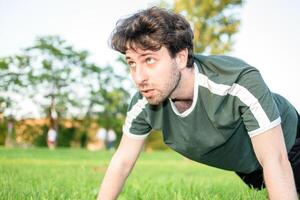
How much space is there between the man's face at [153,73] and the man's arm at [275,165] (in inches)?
29.0

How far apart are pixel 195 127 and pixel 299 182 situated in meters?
1.41

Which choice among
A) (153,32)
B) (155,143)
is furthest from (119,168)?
(155,143)

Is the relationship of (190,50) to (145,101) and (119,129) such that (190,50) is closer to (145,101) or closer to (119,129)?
(145,101)

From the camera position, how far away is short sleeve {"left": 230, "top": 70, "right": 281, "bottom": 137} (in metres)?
2.82

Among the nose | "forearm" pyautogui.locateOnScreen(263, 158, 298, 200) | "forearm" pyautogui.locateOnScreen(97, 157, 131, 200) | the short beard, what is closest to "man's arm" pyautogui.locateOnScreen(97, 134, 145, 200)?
"forearm" pyautogui.locateOnScreen(97, 157, 131, 200)

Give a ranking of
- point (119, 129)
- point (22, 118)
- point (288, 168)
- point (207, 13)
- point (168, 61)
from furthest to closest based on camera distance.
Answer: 1. point (119, 129)
2. point (22, 118)
3. point (207, 13)
4. point (168, 61)
5. point (288, 168)

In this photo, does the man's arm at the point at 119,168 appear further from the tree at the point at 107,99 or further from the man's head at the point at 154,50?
the tree at the point at 107,99

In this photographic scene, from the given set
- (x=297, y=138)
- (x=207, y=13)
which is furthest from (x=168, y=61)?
(x=207, y=13)

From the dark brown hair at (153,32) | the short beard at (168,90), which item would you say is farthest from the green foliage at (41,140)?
the short beard at (168,90)

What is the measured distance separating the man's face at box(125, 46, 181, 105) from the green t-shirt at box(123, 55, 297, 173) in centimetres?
23

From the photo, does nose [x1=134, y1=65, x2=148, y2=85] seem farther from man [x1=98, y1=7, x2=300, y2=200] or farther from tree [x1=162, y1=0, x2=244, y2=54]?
tree [x1=162, y1=0, x2=244, y2=54]

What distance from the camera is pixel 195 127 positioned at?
3348 mm

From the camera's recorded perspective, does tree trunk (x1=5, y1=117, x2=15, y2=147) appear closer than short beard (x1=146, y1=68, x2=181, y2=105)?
No

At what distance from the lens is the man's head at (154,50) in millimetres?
3090
